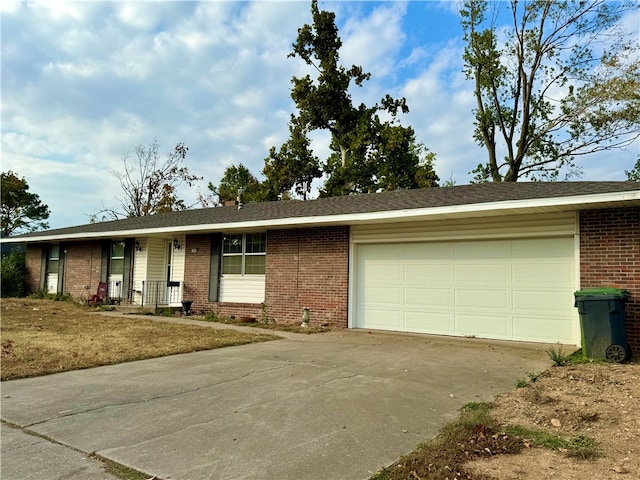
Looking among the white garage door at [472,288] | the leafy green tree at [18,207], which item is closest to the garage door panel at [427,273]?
the white garage door at [472,288]

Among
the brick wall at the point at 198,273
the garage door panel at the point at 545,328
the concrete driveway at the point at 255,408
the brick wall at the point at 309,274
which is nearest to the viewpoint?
the concrete driveway at the point at 255,408

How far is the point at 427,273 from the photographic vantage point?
10.5 meters

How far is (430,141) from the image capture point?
102ft

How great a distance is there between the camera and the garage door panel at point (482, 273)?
31.4 feet

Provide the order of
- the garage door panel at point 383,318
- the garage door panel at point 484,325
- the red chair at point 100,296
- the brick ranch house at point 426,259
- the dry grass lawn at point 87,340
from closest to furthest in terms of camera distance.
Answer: the dry grass lawn at point 87,340 → the brick ranch house at point 426,259 → the garage door panel at point 484,325 → the garage door panel at point 383,318 → the red chair at point 100,296

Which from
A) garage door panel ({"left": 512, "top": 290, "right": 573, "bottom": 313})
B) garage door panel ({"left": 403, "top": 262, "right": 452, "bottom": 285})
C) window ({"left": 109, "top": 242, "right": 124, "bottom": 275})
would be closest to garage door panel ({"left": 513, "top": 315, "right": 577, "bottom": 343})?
garage door panel ({"left": 512, "top": 290, "right": 573, "bottom": 313})

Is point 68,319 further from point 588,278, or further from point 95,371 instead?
point 588,278

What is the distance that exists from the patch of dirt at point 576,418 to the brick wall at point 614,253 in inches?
65.0

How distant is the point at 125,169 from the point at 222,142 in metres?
13.8

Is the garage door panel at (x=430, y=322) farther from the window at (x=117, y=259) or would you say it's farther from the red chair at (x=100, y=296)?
the window at (x=117, y=259)

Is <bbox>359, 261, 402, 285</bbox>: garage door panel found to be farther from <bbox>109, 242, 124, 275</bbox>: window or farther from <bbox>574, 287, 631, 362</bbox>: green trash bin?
<bbox>109, 242, 124, 275</bbox>: window

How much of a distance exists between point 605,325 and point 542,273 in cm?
227

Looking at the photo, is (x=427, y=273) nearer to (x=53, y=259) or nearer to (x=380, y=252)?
(x=380, y=252)

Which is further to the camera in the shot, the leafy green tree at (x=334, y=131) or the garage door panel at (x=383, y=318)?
the leafy green tree at (x=334, y=131)
